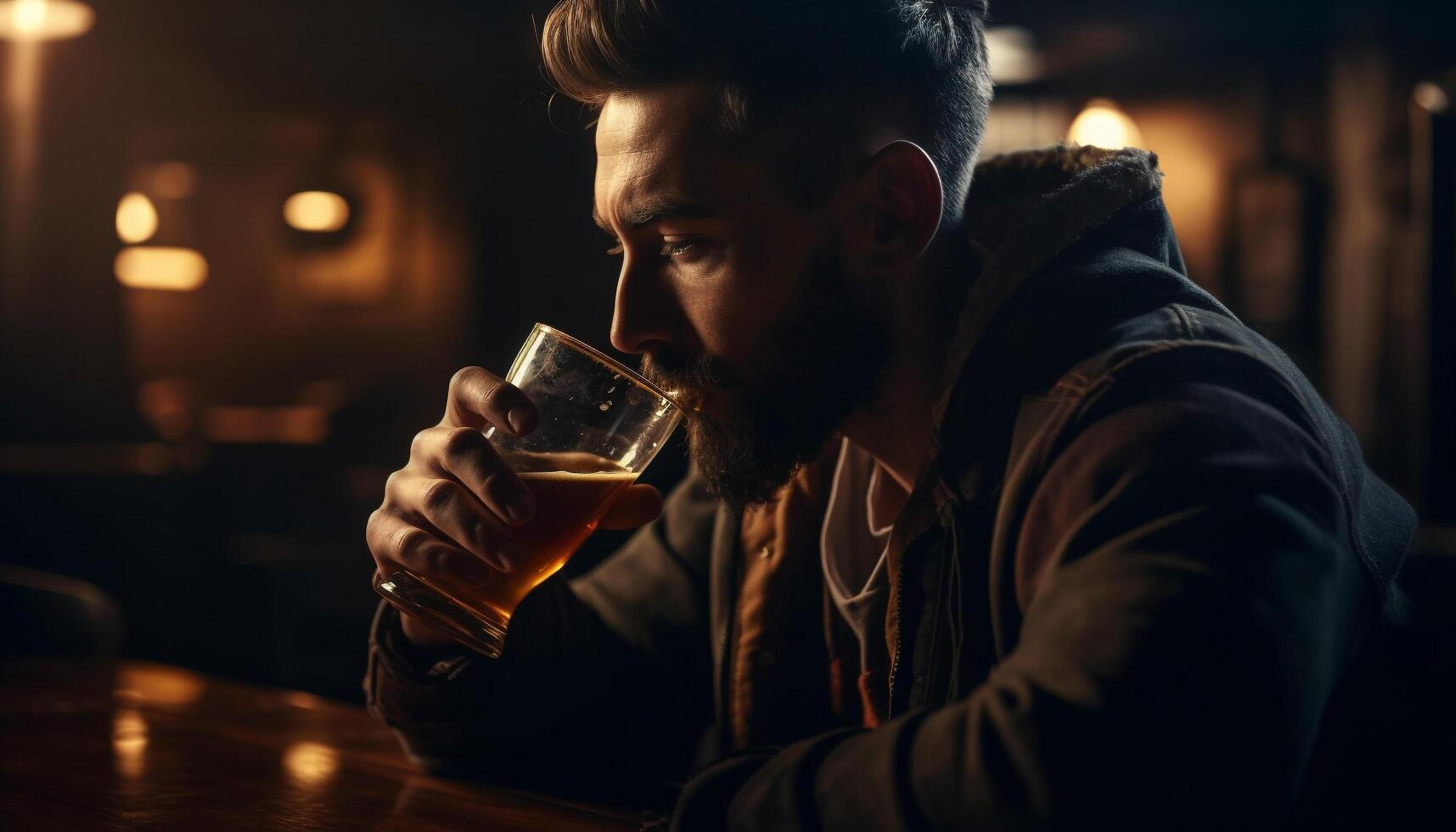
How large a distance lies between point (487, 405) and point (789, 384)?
12.4 inches

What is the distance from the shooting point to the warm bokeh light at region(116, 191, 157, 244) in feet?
27.1

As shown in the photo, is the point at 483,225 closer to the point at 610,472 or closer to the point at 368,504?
the point at 368,504

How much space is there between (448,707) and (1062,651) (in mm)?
757

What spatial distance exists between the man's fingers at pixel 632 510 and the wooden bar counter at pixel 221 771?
0.29 m

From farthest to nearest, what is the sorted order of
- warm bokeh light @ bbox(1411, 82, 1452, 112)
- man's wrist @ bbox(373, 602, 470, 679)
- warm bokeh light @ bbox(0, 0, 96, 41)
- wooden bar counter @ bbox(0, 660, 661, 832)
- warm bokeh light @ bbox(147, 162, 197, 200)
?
warm bokeh light @ bbox(147, 162, 197, 200) < warm bokeh light @ bbox(0, 0, 96, 41) < warm bokeh light @ bbox(1411, 82, 1452, 112) < man's wrist @ bbox(373, 602, 470, 679) < wooden bar counter @ bbox(0, 660, 661, 832)

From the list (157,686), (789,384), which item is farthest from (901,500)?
(157,686)

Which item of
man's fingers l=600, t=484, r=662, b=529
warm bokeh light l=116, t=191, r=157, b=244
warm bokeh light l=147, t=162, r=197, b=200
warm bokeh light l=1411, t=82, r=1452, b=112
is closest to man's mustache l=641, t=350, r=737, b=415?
man's fingers l=600, t=484, r=662, b=529

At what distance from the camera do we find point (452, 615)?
1166 millimetres

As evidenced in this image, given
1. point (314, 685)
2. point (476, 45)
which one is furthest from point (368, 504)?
point (476, 45)

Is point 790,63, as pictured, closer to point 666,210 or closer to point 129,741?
point 666,210

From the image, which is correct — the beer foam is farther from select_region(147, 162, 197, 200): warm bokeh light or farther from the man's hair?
select_region(147, 162, 197, 200): warm bokeh light

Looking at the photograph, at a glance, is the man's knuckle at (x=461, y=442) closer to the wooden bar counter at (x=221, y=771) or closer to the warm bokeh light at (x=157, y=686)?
the wooden bar counter at (x=221, y=771)

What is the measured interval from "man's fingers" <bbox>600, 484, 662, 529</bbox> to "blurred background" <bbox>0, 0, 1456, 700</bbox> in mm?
2366

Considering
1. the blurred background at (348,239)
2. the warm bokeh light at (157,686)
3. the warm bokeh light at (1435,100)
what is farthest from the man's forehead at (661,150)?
the warm bokeh light at (1435,100)
